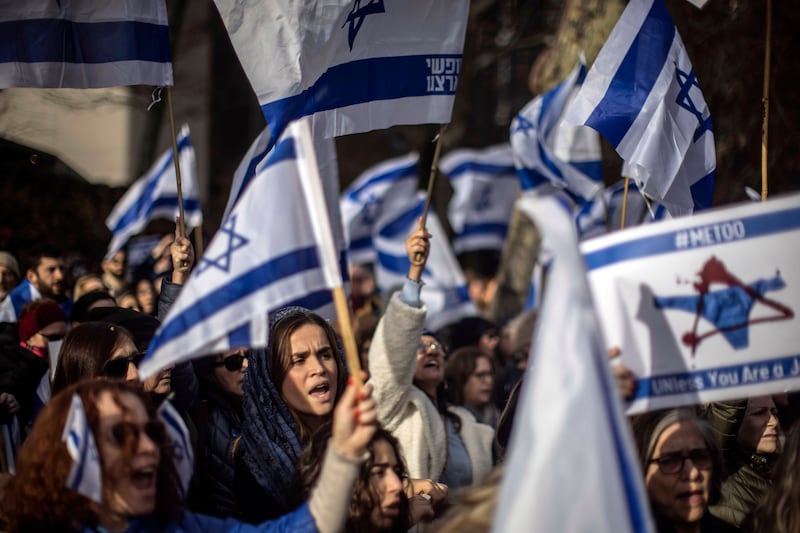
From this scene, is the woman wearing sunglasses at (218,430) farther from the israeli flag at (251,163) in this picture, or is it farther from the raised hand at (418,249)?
the israeli flag at (251,163)

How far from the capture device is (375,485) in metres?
3.36

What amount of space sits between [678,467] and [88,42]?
3.56m

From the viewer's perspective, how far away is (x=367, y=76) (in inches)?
213

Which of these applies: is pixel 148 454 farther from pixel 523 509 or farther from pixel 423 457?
pixel 423 457

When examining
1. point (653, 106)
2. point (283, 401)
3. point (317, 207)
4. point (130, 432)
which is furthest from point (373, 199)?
point (130, 432)

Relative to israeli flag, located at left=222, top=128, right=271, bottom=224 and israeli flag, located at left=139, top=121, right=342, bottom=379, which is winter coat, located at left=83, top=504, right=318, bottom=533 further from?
israeli flag, located at left=222, top=128, right=271, bottom=224

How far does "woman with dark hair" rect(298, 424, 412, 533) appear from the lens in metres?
3.31

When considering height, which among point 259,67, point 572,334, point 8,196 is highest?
point 8,196

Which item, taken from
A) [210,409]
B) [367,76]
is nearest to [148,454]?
[210,409]

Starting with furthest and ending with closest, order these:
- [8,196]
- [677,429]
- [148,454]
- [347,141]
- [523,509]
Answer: [347,141]
[8,196]
[677,429]
[148,454]
[523,509]

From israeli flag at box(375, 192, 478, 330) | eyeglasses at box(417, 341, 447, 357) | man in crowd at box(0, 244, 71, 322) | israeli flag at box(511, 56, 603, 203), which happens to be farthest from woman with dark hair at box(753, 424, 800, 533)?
israeli flag at box(375, 192, 478, 330)

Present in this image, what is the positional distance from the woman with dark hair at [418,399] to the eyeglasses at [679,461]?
121cm

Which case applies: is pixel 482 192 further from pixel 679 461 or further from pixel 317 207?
pixel 317 207

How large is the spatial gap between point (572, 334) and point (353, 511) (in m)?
1.11
